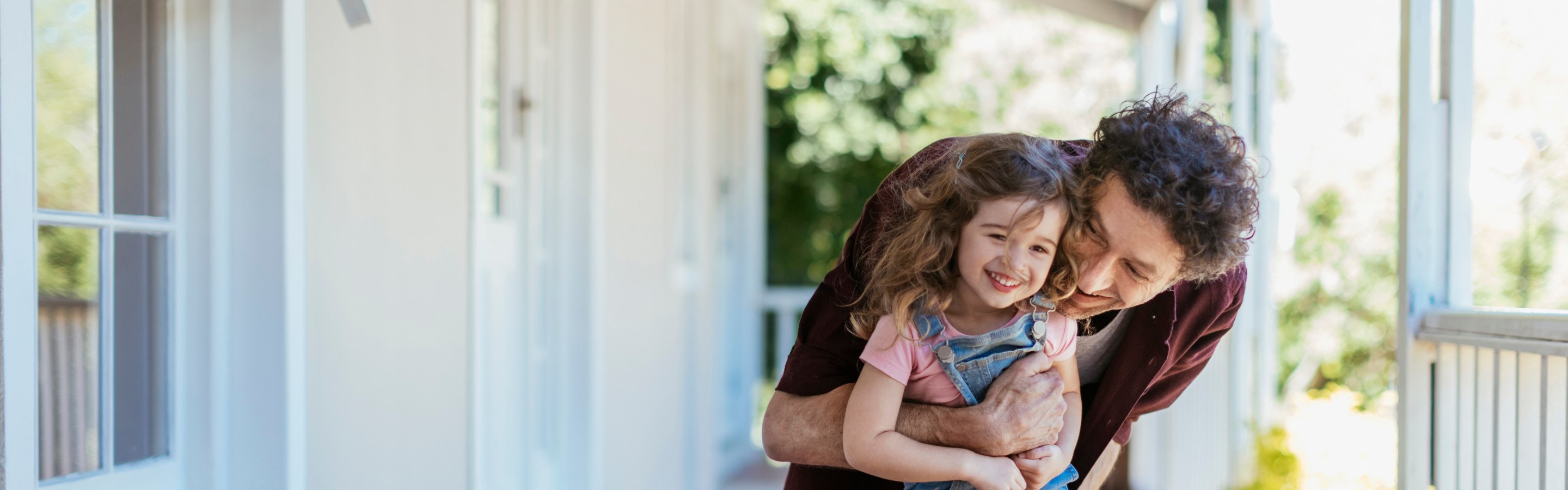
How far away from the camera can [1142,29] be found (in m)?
4.83

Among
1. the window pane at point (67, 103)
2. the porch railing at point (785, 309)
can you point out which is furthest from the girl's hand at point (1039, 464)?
the porch railing at point (785, 309)

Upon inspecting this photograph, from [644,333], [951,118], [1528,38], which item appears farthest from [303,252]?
[951,118]

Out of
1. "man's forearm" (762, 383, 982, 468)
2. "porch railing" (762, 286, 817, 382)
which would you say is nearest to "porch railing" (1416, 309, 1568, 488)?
"man's forearm" (762, 383, 982, 468)

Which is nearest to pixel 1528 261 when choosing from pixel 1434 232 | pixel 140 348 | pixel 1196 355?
pixel 1434 232

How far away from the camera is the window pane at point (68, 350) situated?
1194mm

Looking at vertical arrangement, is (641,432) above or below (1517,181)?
below

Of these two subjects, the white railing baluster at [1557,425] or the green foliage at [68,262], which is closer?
the green foliage at [68,262]

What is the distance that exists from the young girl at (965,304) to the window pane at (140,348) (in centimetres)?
97

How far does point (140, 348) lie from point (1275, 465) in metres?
3.33

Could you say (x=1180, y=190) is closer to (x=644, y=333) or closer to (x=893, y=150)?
(x=644, y=333)

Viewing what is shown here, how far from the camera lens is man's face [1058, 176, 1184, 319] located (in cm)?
140

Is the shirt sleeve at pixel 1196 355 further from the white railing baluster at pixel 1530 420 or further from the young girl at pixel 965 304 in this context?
the white railing baluster at pixel 1530 420

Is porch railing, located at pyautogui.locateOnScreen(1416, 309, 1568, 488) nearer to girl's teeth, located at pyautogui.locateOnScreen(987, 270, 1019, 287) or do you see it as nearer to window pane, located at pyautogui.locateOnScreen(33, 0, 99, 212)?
girl's teeth, located at pyautogui.locateOnScreen(987, 270, 1019, 287)

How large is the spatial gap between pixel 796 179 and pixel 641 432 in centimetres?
468
